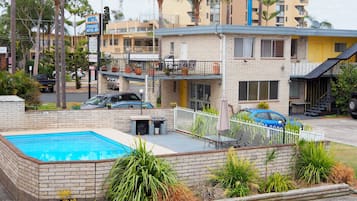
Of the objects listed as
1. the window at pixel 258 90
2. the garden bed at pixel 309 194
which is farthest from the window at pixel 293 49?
the garden bed at pixel 309 194

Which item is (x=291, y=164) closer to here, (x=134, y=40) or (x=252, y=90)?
(x=252, y=90)

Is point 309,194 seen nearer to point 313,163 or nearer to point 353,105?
point 313,163

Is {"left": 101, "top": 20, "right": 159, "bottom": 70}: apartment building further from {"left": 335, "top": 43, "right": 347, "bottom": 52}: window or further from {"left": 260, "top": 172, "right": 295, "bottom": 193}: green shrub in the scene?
{"left": 260, "top": 172, "right": 295, "bottom": 193}: green shrub

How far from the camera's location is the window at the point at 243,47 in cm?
3253

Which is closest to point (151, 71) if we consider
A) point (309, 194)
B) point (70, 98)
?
point (70, 98)

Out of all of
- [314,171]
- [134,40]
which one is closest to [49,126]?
[314,171]

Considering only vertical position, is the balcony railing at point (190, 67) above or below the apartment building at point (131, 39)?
below

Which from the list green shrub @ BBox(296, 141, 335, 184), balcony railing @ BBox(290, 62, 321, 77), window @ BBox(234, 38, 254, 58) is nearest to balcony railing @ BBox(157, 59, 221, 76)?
window @ BBox(234, 38, 254, 58)

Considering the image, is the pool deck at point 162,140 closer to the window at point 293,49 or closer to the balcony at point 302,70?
the balcony at point 302,70

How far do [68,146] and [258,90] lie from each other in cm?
1617

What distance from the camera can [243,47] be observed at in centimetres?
3278

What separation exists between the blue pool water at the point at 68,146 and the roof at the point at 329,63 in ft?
59.8

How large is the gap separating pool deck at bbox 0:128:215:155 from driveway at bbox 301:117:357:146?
507 centimetres

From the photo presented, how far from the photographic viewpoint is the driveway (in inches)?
965
